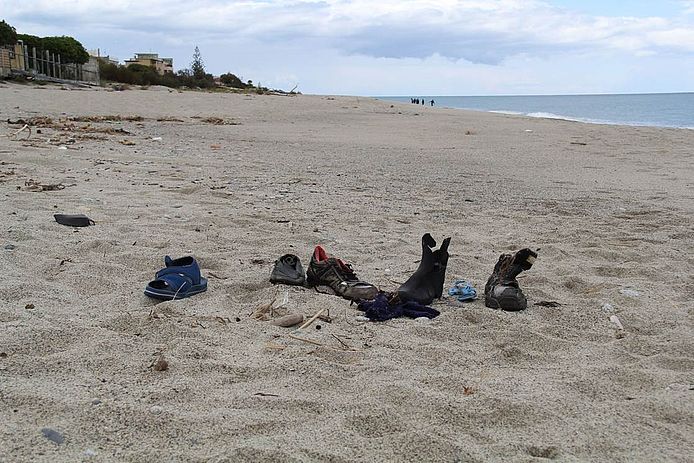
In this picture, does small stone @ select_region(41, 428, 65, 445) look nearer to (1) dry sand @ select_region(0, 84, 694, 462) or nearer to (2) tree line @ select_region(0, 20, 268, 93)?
(1) dry sand @ select_region(0, 84, 694, 462)

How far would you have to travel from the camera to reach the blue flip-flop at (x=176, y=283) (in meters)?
3.09

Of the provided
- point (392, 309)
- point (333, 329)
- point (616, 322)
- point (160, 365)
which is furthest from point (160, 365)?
point (616, 322)

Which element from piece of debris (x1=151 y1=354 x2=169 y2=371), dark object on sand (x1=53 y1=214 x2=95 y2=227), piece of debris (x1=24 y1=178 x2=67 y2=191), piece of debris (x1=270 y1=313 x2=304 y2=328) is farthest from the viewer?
piece of debris (x1=24 y1=178 x2=67 y2=191)

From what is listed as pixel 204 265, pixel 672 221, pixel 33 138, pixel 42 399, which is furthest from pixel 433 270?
pixel 33 138

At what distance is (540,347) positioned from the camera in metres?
2.73

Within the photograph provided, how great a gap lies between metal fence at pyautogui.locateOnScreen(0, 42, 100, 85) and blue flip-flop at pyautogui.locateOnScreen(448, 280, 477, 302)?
2407 cm

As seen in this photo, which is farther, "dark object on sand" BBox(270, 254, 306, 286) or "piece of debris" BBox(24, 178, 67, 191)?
"piece of debris" BBox(24, 178, 67, 191)

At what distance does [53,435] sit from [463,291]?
2.04 meters

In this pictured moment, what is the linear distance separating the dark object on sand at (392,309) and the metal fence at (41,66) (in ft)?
79.1

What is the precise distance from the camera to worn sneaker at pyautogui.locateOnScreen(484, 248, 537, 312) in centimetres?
314

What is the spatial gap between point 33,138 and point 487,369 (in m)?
7.42

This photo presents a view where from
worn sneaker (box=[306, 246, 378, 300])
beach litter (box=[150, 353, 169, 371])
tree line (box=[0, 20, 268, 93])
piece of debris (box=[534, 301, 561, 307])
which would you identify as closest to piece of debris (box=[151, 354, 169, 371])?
beach litter (box=[150, 353, 169, 371])

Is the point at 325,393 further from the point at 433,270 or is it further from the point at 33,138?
the point at 33,138

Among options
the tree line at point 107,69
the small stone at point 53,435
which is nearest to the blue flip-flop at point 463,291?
the small stone at point 53,435
